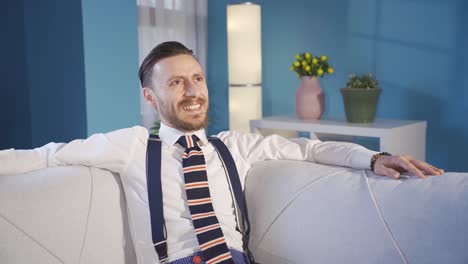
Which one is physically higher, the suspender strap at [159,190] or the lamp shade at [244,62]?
the lamp shade at [244,62]

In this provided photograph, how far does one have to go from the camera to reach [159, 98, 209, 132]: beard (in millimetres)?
→ 1703

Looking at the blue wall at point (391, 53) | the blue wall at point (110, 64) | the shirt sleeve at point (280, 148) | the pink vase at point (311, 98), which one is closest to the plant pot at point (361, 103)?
the pink vase at point (311, 98)

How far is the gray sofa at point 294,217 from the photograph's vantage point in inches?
55.6

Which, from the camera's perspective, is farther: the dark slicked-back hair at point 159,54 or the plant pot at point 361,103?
the plant pot at point 361,103

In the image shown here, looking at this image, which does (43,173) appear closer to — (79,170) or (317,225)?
(79,170)

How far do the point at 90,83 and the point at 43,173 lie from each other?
1.41 m

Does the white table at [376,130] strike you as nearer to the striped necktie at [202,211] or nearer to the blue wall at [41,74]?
the blue wall at [41,74]

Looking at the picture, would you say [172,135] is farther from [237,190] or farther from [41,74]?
[41,74]

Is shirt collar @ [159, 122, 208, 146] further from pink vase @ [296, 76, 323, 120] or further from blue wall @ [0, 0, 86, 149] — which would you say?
pink vase @ [296, 76, 323, 120]

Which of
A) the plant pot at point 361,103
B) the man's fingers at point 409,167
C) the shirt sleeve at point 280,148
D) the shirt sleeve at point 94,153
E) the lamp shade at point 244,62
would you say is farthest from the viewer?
the lamp shade at point 244,62

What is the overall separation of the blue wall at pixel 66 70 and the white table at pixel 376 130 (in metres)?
1.02

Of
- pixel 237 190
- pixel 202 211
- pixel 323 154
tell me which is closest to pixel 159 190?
pixel 202 211

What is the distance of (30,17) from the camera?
9.98 ft

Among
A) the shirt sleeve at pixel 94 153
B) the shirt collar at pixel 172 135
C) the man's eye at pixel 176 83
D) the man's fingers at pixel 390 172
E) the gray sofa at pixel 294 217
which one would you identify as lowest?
the gray sofa at pixel 294 217
